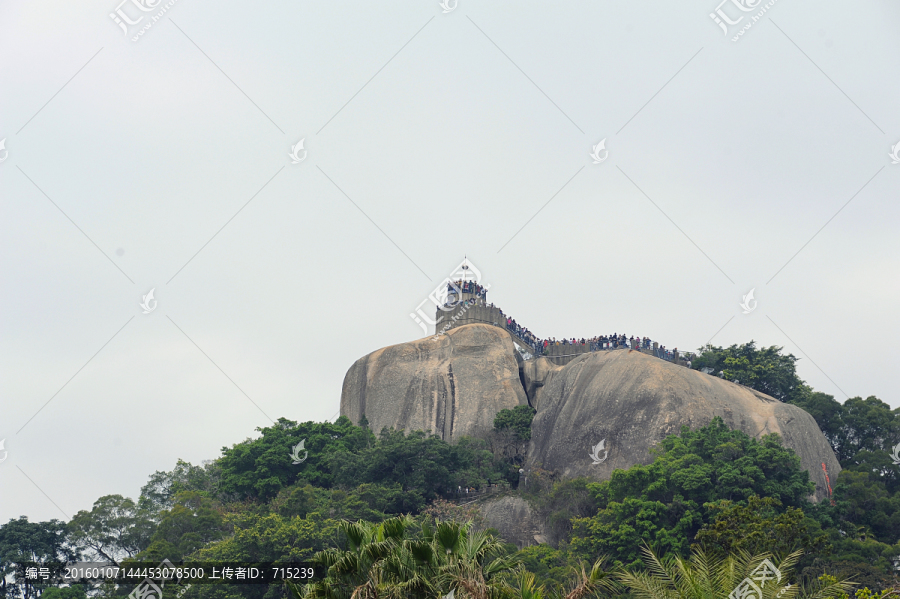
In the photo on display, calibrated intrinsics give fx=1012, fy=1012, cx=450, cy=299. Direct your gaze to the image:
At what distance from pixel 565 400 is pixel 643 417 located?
14.6 ft

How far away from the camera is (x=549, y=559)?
34.4 meters

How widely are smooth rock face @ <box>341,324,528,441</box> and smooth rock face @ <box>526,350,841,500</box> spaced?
12.6 feet

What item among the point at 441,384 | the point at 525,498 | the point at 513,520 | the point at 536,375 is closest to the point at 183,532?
the point at 513,520

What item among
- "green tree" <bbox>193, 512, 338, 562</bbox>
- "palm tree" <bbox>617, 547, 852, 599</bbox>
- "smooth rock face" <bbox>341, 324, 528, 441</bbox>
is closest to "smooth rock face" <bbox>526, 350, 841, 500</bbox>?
"smooth rock face" <bbox>341, 324, 528, 441</bbox>

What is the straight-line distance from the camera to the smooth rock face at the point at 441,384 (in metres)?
48.2

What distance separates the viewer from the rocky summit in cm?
4188

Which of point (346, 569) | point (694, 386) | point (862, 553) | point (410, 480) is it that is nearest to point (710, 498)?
point (862, 553)

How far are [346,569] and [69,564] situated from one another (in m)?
26.1

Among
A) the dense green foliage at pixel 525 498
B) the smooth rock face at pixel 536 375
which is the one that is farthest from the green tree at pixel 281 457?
the smooth rock face at pixel 536 375

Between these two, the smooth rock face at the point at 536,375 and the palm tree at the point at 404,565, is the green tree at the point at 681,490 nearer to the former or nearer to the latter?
the smooth rock face at the point at 536,375

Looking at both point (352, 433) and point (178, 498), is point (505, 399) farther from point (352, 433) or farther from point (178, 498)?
point (178, 498)

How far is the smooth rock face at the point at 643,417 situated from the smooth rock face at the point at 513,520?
123 inches

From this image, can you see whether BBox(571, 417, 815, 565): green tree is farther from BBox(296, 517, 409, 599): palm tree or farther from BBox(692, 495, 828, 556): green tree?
BBox(296, 517, 409, 599): palm tree

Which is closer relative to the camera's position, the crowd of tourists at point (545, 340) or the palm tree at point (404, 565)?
the palm tree at point (404, 565)
